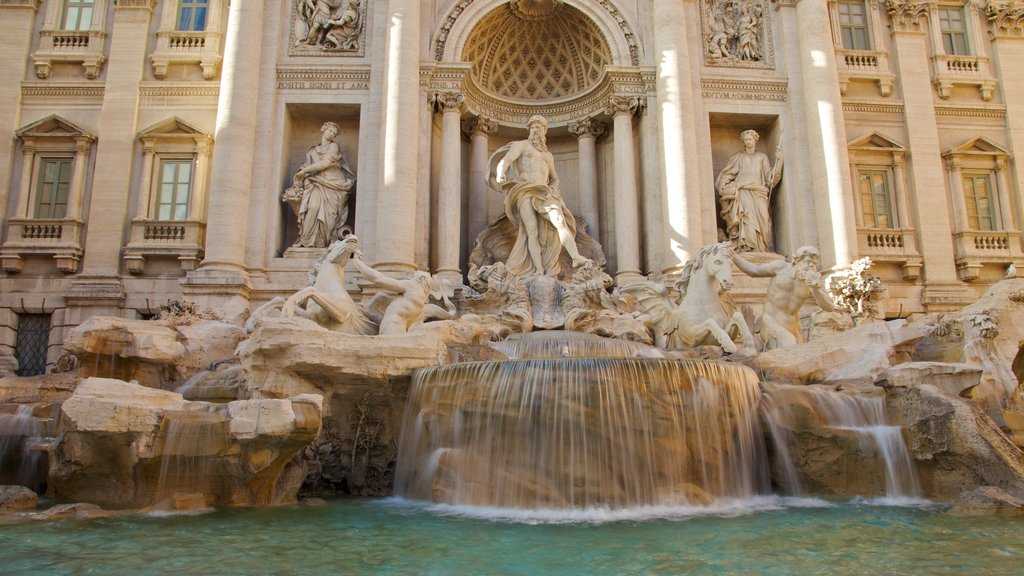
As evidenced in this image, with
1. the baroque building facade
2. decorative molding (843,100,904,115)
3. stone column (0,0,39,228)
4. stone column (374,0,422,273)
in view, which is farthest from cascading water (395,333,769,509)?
stone column (0,0,39,228)

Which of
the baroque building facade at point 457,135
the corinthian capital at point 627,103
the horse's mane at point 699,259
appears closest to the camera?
the horse's mane at point 699,259

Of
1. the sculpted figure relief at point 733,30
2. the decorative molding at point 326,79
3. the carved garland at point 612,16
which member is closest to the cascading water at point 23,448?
the decorative molding at point 326,79

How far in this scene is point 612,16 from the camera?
56.0 feet

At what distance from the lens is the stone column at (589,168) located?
17172 millimetres

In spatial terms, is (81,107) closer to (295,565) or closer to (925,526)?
(295,565)

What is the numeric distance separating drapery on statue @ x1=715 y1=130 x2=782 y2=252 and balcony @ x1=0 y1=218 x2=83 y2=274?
15082 mm

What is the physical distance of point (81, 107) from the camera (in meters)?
17.0

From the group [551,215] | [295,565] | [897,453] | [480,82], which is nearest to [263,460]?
[295,565]

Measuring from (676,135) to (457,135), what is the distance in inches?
196

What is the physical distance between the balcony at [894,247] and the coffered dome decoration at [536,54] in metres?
7.60

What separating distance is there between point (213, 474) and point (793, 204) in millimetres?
14021

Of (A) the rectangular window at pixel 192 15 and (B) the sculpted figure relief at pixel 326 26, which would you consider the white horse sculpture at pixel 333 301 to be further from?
(A) the rectangular window at pixel 192 15

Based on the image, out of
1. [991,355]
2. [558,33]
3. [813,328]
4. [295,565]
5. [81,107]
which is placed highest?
[558,33]

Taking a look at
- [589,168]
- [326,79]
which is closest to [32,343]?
[326,79]
